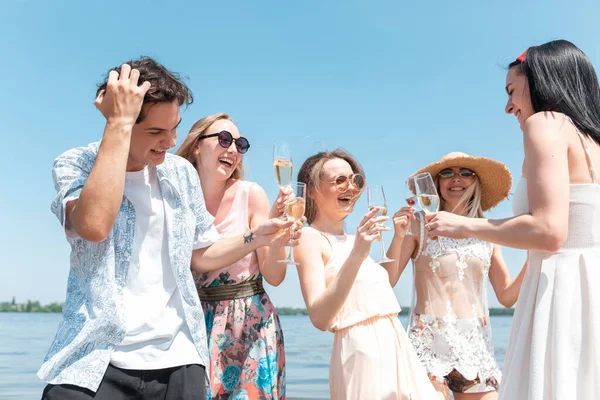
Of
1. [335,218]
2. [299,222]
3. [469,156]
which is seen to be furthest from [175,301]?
[469,156]

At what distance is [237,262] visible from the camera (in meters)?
3.84

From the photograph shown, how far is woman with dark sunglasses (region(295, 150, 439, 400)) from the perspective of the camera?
3627mm

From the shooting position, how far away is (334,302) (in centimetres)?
364

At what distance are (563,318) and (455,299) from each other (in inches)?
73.1

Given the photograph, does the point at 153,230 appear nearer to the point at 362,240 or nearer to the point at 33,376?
the point at 362,240

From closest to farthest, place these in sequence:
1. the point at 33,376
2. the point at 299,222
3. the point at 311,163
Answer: the point at 299,222 → the point at 311,163 → the point at 33,376

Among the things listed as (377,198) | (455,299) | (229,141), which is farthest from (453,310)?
(229,141)

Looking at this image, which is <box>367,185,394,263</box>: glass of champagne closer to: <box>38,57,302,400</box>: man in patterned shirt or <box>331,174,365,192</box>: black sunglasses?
<box>331,174,365,192</box>: black sunglasses

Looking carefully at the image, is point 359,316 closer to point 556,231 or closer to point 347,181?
point 347,181

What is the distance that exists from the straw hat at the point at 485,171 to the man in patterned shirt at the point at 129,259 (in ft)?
8.77

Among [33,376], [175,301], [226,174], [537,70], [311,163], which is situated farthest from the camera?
[33,376]

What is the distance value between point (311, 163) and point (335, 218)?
18.9 inches

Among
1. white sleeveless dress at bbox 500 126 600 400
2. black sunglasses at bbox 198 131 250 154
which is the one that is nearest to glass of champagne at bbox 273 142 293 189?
black sunglasses at bbox 198 131 250 154

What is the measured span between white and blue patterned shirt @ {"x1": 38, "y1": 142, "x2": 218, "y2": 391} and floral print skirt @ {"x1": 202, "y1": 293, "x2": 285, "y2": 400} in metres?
0.81
